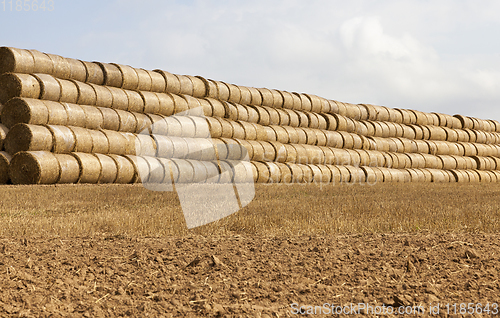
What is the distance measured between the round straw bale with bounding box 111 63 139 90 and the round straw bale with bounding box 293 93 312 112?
247 inches

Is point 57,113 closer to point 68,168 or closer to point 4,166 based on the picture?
point 68,168

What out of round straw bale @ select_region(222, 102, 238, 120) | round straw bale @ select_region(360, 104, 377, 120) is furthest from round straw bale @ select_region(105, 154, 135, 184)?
round straw bale @ select_region(360, 104, 377, 120)

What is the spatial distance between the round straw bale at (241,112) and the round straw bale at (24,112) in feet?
19.7

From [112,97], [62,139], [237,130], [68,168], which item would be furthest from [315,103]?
[68,168]

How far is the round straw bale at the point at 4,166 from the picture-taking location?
11.7 meters

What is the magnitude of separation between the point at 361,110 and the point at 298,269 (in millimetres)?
16348

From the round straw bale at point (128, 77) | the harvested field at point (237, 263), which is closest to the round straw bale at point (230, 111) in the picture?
the round straw bale at point (128, 77)

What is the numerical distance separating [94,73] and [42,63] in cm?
139

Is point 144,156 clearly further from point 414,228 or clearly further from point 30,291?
point 30,291

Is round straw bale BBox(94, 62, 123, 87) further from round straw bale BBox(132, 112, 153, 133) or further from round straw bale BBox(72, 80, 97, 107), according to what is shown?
round straw bale BBox(132, 112, 153, 133)

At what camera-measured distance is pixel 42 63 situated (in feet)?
41.0

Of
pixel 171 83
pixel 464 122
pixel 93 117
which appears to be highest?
pixel 464 122

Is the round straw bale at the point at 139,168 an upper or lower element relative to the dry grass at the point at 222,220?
upper

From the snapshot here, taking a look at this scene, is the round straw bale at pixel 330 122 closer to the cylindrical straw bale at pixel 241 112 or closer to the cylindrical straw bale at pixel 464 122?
the cylindrical straw bale at pixel 241 112
